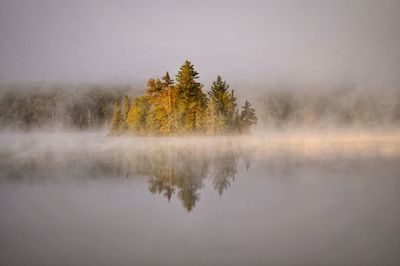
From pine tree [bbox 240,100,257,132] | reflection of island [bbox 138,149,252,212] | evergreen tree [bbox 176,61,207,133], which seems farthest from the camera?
pine tree [bbox 240,100,257,132]

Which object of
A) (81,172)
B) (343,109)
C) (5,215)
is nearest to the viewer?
(5,215)

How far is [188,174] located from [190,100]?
32.9m

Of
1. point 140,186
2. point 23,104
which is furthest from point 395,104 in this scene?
point 140,186

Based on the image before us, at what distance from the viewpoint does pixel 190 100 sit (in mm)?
54000

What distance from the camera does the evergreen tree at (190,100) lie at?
177 ft

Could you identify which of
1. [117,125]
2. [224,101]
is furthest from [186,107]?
[117,125]

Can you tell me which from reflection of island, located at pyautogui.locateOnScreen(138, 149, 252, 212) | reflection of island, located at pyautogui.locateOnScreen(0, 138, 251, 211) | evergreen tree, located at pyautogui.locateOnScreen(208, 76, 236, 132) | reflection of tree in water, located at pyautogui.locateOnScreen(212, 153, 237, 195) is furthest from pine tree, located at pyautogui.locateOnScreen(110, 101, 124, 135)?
reflection of tree in water, located at pyautogui.locateOnScreen(212, 153, 237, 195)

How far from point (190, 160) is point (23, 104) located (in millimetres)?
163240

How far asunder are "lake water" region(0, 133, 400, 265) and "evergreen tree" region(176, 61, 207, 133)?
101 feet

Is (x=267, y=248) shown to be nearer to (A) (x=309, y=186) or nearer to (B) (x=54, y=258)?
(B) (x=54, y=258)

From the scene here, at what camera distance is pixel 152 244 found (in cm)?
1113

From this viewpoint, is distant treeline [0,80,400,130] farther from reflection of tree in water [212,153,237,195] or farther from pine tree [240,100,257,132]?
reflection of tree in water [212,153,237,195]

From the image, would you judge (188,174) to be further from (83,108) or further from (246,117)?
(83,108)

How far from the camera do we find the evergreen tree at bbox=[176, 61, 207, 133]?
53875 mm
